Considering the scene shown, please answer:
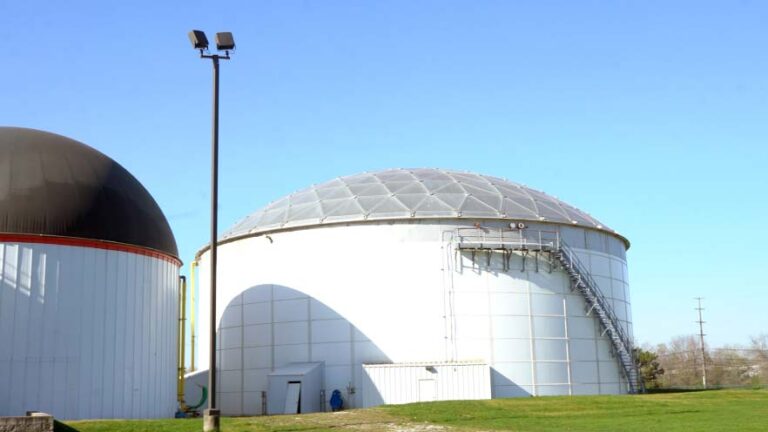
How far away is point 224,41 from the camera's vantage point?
23.2 meters

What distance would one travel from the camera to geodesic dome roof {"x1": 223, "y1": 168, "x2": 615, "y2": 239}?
39781 millimetres

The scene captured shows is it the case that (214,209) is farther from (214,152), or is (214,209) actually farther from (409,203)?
(409,203)

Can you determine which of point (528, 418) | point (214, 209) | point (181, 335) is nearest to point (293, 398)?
point (181, 335)

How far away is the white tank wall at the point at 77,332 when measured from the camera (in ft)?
89.4

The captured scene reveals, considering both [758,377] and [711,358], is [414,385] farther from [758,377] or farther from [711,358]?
[711,358]

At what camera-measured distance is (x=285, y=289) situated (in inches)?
1570

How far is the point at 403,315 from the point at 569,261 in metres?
8.88

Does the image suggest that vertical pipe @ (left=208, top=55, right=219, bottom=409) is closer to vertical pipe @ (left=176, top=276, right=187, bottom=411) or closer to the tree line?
vertical pipe @ (left=176, top=276, right=187, bottom=411)

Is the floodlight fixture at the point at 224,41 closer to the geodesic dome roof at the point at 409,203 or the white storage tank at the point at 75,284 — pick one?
the white storage tank at the point at 75,284

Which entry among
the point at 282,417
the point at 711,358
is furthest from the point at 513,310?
the point at 711,358

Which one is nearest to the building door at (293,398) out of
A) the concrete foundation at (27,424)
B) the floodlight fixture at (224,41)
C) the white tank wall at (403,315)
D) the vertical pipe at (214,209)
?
the white tank wall at (403,315)

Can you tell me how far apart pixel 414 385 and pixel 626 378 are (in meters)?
12.3

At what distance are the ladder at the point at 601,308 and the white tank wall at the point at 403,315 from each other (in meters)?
0.42

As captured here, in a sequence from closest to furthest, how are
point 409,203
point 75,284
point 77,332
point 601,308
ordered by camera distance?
point 77,332, point 75,284, point 409,203, point 601,308
